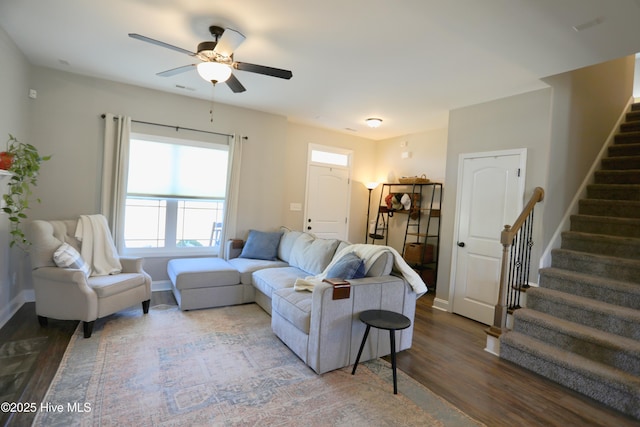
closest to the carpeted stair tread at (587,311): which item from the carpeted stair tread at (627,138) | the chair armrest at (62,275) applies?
the carpeted stair tread at (627,138)

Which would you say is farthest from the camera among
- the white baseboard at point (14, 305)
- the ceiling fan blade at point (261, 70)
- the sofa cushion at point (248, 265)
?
the sofa cushion at point (248, 265)

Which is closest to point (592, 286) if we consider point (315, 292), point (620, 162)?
point (620, 162)

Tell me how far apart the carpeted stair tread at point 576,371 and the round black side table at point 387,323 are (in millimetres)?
1223

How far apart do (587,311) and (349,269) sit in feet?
6.98

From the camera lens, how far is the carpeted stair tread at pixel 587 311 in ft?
8.28

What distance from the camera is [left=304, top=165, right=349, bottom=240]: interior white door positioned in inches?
224

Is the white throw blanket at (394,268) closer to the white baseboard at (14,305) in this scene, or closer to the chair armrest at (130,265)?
the chair armrest at (130,265)

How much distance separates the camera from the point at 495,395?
2.34m

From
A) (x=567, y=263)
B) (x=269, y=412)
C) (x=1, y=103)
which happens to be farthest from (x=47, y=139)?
(x=567, y=263)

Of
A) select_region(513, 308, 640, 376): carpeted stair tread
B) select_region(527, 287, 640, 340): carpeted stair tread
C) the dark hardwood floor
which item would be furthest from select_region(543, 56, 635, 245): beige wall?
the dark hardwood floor

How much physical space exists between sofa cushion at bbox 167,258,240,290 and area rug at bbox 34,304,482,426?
0.65m

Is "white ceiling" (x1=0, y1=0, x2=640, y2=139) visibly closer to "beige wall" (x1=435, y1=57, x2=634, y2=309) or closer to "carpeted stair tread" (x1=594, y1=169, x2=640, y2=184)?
"beige wall" (x1=435, y1=57, x2=634, y2=309)

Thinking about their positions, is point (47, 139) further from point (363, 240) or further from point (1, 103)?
point (363, 240)

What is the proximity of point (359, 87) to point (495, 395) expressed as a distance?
10.7 ft
